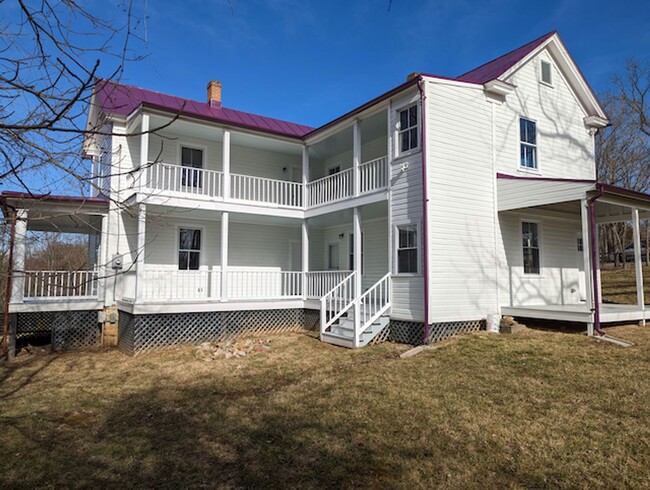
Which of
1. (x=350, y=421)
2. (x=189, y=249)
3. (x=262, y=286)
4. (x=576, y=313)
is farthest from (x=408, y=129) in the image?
(x=189, y=249)

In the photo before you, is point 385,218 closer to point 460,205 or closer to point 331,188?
point 331,188

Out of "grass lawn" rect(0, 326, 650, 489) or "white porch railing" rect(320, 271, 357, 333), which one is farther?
"white porch railing" rect(320, 271, 357, 333)

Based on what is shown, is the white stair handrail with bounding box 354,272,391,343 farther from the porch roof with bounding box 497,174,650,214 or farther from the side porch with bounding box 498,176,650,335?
the porch roof with bounding box 497,174,650,214

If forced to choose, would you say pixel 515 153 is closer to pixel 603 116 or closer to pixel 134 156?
pixel 603 116

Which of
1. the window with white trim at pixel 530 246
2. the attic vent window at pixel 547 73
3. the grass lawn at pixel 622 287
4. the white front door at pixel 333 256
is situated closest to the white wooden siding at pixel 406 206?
the window with white trim at pixel 530 246

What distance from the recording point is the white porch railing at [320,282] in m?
13.9

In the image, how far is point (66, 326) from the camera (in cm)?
1247

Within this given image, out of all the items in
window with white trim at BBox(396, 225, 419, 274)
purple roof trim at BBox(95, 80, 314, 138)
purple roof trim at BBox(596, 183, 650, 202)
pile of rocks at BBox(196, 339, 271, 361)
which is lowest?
pile of rocks at BBox(196, 339, 271, 361)

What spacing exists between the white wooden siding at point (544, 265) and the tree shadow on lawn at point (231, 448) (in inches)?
293

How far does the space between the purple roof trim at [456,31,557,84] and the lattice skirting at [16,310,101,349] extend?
12777mm

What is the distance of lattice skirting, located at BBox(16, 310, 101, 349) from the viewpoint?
12297 millimetres

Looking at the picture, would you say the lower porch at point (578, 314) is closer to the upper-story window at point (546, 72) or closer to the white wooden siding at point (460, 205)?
the white wooden siding at point (460, 205)

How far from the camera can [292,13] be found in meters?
3.63

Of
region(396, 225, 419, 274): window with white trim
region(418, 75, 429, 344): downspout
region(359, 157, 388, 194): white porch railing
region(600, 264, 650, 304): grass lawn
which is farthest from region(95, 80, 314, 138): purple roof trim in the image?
region(600, 264, 650, 304): grass lawn
